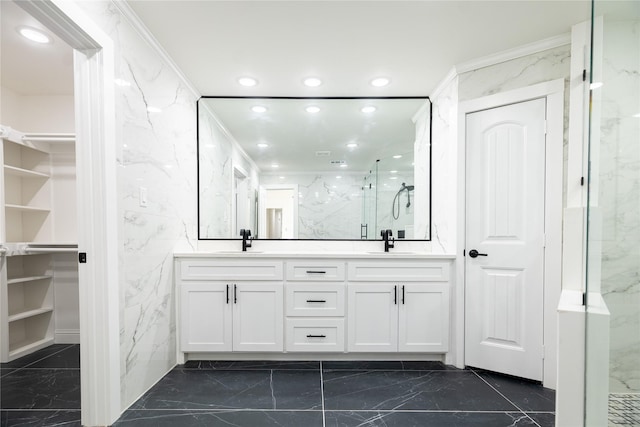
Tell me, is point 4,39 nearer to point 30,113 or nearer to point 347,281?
point 30,113

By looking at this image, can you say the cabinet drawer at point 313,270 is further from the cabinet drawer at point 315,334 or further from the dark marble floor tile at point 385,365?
the dark marble floor tile at point 385,365

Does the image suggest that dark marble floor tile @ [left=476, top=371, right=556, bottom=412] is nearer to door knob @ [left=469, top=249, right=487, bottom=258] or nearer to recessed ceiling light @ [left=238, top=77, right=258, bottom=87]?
door knob @ [left=469, top=249, right=487, bottom=258]

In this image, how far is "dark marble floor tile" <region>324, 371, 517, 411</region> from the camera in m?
1.96

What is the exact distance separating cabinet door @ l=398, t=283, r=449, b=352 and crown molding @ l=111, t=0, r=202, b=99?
7.81 feet

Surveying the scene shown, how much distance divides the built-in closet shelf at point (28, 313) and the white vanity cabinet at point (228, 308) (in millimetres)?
1413

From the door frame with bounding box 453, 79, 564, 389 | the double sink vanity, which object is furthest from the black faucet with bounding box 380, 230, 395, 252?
the door frame with bounding box 453, 79, 564, 389

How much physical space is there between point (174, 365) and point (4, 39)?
8.23ft

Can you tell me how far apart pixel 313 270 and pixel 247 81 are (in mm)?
1622

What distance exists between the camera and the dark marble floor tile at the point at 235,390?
1954 millimetres

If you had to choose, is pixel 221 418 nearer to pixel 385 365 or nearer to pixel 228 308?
pixel 228 308

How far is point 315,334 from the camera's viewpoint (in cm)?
254

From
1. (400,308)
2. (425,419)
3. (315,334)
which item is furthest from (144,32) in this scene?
(425,419)

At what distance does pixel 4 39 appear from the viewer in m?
2.15

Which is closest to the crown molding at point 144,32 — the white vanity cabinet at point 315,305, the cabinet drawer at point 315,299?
the white vanity cabinet at point 315,305
